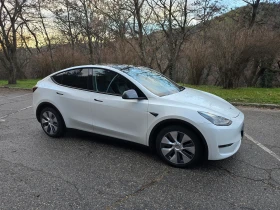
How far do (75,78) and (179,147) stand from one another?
8.03 ft

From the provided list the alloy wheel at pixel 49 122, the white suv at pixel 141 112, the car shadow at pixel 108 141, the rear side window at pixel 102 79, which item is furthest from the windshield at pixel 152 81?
the alloy wheel at pixel 49 122

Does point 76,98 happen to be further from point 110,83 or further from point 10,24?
point 10,24

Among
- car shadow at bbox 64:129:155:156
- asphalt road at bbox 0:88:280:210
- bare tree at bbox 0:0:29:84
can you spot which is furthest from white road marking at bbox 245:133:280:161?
bare tree at bbox 0:0:29:84

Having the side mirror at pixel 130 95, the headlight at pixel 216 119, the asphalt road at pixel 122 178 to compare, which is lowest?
the asphalt road at pixel 122 178

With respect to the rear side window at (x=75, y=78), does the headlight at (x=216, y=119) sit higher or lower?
lower

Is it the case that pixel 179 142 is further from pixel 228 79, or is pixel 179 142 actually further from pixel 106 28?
pixel 106 28

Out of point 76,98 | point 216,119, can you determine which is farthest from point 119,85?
point 216,119

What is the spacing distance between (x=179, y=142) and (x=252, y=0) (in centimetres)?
2079

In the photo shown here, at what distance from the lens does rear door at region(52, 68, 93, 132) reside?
14.3 ft

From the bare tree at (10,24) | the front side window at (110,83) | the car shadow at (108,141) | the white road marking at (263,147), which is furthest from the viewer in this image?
the bare tree at (10,24)

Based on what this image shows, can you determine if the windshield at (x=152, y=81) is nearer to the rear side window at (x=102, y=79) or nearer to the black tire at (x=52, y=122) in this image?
the rear side window at (x=102, y=79)

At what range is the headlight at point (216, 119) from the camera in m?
3.32

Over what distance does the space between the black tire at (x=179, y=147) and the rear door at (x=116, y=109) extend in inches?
13.2

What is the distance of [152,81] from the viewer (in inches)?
169
